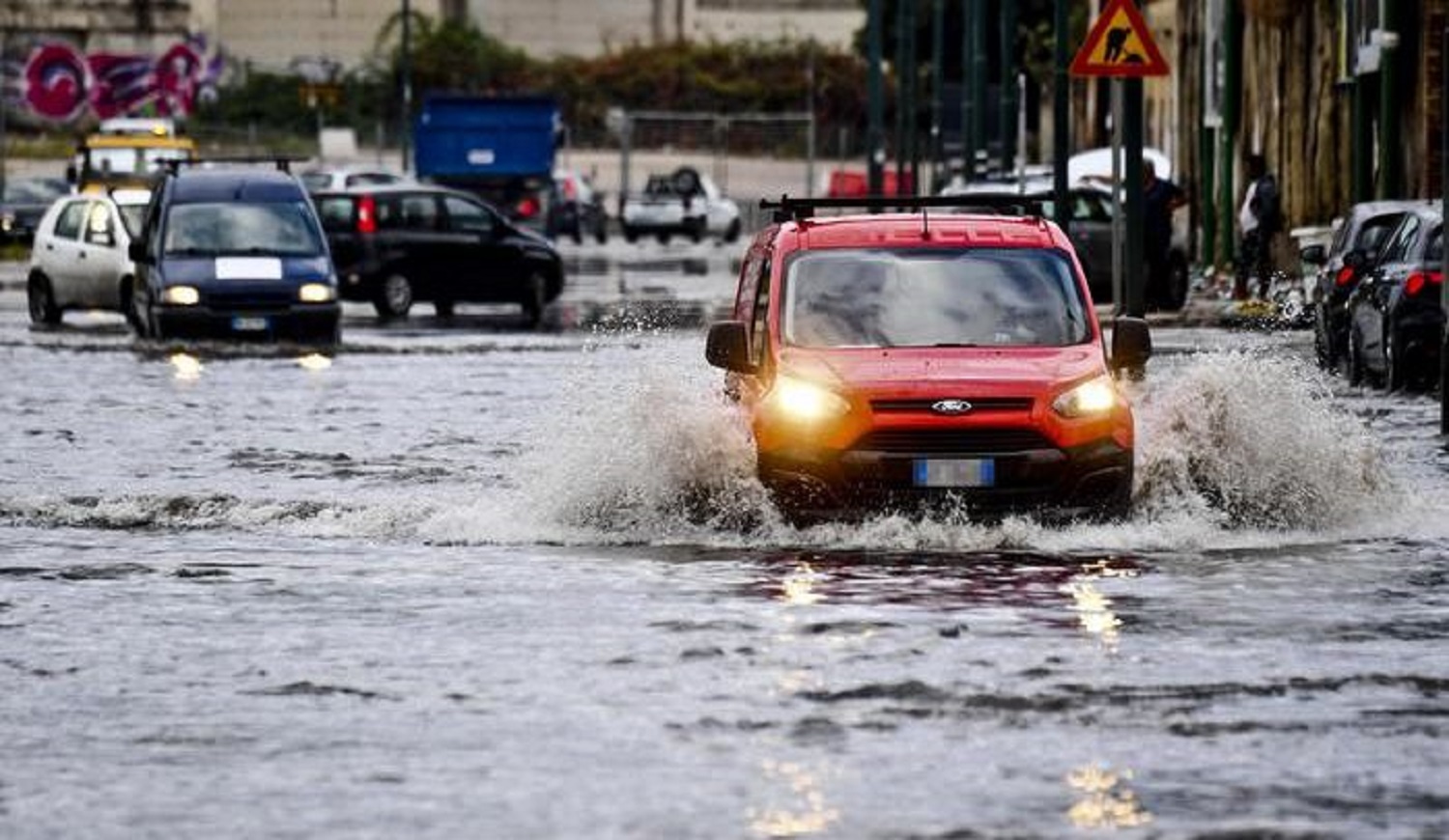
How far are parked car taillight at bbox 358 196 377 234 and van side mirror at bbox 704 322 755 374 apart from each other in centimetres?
3202

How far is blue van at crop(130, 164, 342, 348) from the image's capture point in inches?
1634

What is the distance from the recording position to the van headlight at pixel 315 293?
137ft

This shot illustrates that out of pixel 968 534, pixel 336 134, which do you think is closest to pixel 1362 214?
pixel 968 534

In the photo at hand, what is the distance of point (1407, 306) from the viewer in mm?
31625

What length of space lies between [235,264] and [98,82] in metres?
87.3

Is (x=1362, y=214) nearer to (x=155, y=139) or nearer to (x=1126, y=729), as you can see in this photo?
(x=1126, y=729)

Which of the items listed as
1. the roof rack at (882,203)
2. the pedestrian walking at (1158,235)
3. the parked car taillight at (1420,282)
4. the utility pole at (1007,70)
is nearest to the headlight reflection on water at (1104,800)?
the roof rack at (882,203)

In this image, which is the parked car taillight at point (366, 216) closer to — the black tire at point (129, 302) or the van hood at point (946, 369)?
the black tire at point (129, 302)

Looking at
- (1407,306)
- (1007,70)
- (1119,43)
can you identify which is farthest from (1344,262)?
(1007,70)

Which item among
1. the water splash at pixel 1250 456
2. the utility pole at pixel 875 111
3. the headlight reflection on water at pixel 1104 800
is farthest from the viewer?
the utility pole at pixel 875 111

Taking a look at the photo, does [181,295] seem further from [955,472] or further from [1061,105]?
[955,472]

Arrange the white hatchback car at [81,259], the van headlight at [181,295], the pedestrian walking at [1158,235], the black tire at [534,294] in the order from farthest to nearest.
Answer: the black tire at [534,294], the pedestrian walking at [1158,235], the white hatchback car at [81,259], the van headlight at [181,295]

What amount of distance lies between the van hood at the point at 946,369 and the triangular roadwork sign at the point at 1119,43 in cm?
1310

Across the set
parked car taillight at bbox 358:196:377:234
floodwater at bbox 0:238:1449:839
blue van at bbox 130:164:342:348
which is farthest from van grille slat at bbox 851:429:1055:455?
parked car taillight at bbox 358:196:377:234
